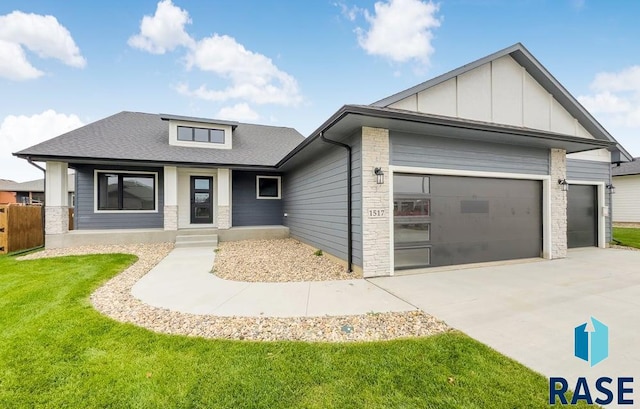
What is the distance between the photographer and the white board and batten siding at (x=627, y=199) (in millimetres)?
16375

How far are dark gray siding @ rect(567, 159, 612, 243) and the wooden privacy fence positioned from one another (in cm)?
1823

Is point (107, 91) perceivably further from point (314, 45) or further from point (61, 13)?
point (314, 45)

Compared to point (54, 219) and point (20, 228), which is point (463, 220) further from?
point (20, 228)

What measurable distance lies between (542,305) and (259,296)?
434 centimetres

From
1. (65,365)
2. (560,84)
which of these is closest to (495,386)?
(65,365)

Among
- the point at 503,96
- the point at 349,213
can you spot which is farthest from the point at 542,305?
the point at 503,96

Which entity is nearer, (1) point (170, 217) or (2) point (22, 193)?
(1) point (170, 217)

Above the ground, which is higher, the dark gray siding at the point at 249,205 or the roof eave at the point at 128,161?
the roof eave at the point at 128,161

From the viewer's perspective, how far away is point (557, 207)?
25.7ft

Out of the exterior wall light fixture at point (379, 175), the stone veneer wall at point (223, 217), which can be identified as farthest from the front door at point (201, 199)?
the exterior wall light fixture at point (379, 175)

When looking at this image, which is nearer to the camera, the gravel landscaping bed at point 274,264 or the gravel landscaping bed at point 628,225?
the gravel landscaping bed at point 274,264

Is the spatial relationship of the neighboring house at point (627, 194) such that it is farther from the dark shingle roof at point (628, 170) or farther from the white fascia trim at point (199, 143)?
the white fascia trim at point (199, 143)

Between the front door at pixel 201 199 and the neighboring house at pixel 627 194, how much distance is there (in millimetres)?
22796

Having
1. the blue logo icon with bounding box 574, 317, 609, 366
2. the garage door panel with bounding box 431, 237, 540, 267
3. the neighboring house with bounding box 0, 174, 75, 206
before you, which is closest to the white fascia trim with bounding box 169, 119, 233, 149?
the garage door panel with bounding box 431, 237, 540, 267
